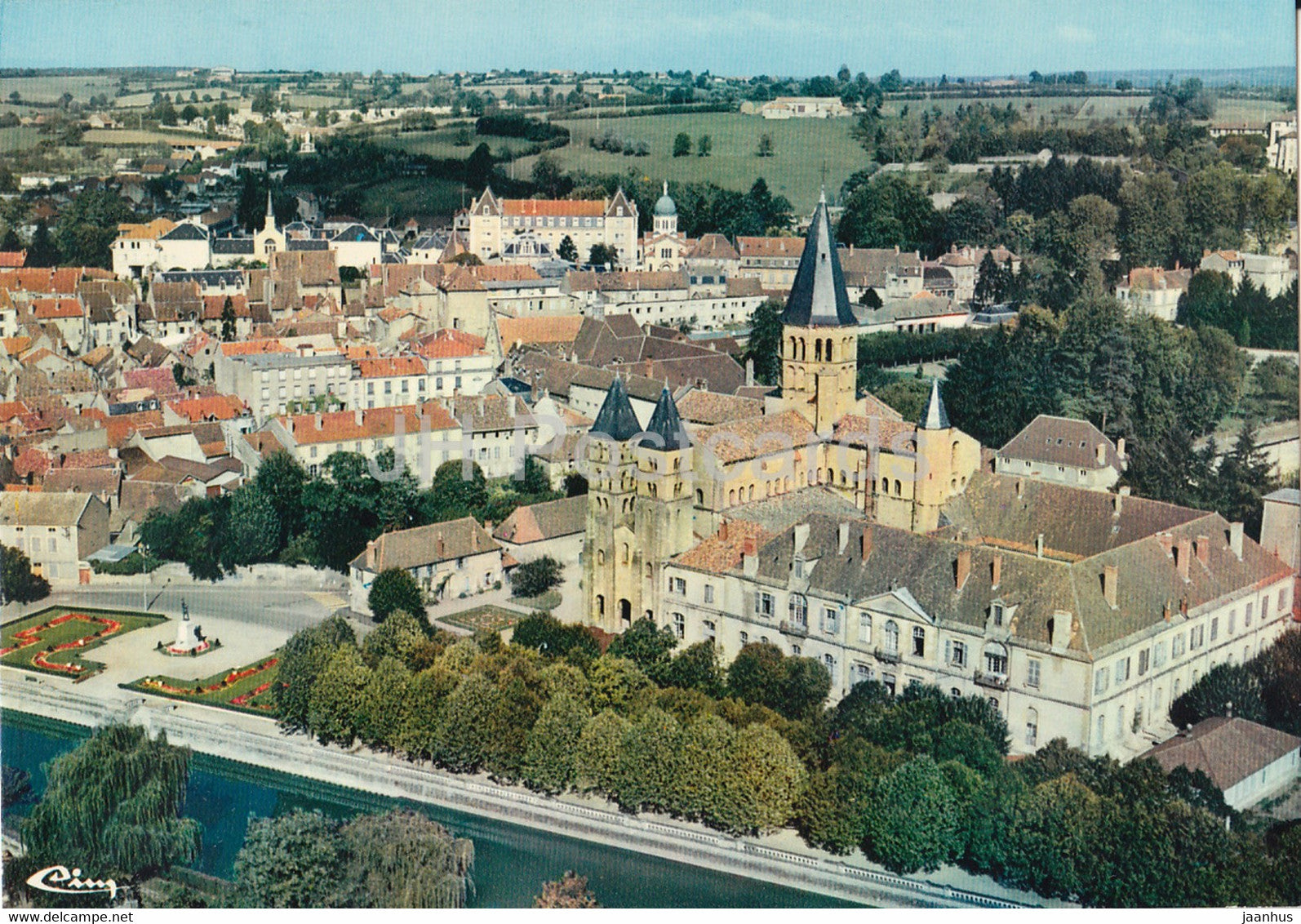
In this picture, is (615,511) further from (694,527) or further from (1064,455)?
(1064,455)

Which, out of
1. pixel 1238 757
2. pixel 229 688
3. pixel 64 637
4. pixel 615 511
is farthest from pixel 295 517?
pixel 1238 757

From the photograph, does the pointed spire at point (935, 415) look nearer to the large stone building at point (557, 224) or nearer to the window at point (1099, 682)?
the window at point (1099, 682)

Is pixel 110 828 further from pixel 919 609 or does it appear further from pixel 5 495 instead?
pixel 5 495

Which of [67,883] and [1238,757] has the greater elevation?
[1238,757]

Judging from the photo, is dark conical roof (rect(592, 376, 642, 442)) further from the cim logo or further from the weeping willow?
the cim logo

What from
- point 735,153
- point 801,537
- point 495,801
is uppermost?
point 735,153

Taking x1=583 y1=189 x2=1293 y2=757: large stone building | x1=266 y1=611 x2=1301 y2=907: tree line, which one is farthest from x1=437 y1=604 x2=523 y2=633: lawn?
x1=266 y1=611 x2=1301 y2=907: tree line

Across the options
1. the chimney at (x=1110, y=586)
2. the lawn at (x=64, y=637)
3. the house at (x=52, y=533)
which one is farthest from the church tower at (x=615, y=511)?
the house at (x=52, y=533)
